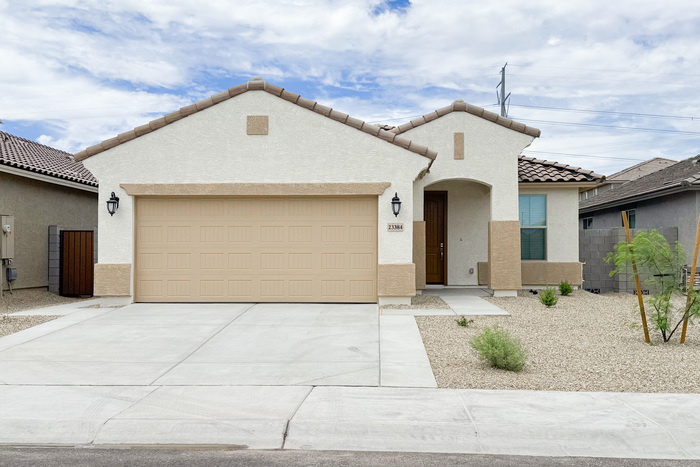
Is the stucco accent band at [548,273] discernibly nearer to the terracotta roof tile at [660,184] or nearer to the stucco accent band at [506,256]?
the stucco accent band at [506,256]

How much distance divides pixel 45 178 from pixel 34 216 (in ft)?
3.54

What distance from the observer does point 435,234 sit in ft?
56.3

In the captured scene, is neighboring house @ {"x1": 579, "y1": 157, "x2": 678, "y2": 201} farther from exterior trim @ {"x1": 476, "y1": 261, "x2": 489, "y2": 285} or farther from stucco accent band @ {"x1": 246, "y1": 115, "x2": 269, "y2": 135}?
stucco accent band @ {"x1": 246, "y1": 115, "x2": 269, "y2": 135}

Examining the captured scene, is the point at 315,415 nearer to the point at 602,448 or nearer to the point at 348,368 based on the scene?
the point at 348,368

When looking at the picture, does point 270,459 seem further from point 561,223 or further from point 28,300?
point 561,223

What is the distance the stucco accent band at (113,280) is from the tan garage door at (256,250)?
1.09ft

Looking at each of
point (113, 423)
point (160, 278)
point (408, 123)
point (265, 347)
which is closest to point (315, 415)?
point (113, 423)

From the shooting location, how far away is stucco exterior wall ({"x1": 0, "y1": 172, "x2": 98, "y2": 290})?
51.4 feet

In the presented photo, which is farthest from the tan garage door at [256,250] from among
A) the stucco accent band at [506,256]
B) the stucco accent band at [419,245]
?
the stucco accent band at [506,256]

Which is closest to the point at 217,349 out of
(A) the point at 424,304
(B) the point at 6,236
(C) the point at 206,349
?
(C) the point at 206,349

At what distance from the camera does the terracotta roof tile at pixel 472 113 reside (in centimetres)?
1490

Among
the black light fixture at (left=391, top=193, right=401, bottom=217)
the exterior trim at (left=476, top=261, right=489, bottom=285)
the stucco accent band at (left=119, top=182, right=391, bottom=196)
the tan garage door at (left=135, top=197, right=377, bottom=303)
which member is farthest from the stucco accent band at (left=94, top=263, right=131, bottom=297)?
the exterior trim at (left=476, top=261, right=489, bottom=285)

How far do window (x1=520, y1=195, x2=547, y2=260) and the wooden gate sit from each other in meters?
11.7

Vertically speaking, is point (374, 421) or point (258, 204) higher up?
point (258, 204)
